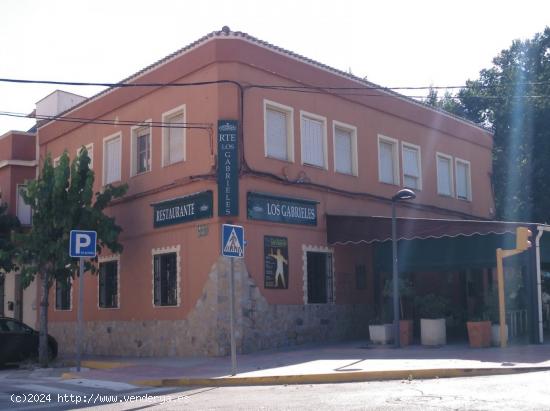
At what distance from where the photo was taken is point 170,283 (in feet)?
60.4

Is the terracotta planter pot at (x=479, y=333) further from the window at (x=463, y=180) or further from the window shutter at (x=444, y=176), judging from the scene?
the window at (x=463, y=180)

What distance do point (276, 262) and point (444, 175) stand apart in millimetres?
10274

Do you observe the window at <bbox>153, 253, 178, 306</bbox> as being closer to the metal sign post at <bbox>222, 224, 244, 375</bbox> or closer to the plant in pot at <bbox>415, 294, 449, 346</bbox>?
the metal sign post at <bbox>222, 224, 244, 375</bbox>

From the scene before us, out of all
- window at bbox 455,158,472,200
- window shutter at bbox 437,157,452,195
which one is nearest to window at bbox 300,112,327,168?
window shutter at bbox 437,157,452,195

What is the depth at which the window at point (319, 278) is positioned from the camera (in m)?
19.0

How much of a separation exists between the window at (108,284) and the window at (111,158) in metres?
2.63

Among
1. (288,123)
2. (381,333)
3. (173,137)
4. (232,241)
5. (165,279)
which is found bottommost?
(381,333)

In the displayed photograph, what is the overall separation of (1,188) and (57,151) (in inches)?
128

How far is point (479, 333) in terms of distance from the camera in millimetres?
15664

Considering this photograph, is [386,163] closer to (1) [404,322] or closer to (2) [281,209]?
(2) [281,209]

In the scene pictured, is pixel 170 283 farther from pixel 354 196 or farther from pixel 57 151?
pixel 57 151

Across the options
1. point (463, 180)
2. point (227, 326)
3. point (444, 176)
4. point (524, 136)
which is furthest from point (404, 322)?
point (524, 136)

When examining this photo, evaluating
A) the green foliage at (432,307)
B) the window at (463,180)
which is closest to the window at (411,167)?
the window at (463,180)

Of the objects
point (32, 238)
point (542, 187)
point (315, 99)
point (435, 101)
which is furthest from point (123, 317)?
point (435, 101)
